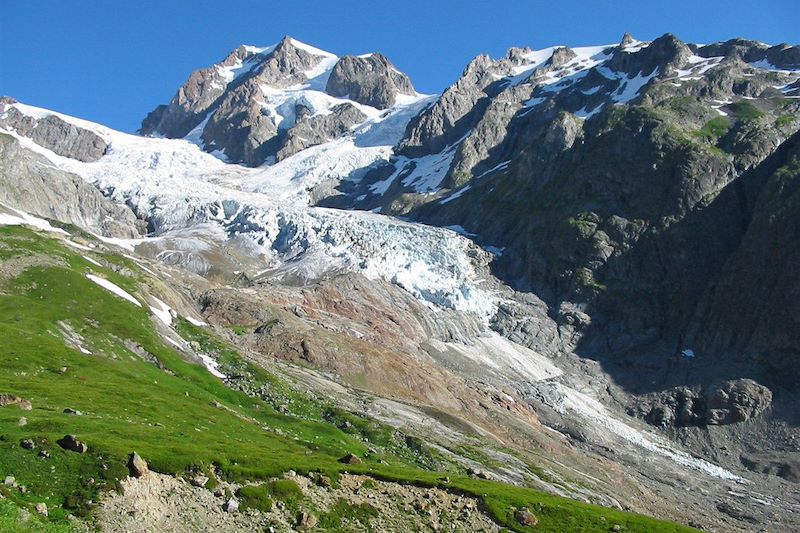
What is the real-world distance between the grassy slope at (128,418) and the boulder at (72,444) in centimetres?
45

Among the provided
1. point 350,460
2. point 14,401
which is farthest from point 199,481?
point 350,460

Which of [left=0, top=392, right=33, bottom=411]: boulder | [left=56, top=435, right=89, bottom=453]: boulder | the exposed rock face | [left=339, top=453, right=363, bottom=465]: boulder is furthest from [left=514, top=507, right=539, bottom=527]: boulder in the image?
the exposed rock face

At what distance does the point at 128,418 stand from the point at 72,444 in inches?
625

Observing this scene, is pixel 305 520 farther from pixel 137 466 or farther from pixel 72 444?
pixel 72 444

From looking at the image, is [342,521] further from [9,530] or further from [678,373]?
[678,373]

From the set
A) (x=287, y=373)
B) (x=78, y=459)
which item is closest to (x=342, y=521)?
(x=78, y=459)

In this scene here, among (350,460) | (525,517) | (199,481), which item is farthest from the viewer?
(350,460)

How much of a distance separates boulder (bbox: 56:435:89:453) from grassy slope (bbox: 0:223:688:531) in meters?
0.45

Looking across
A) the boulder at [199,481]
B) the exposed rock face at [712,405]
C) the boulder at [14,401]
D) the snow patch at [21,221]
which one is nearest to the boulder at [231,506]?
the boulder at [199,481]

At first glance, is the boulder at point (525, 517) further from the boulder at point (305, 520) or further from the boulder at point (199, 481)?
the boulder at point (199, 481)

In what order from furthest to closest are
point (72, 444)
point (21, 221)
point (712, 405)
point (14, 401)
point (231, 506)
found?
point (712, 405)
point (21, 221)
point (14, 401)
point (231, 506)
point (72, 444)

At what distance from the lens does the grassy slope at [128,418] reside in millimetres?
→ 39438

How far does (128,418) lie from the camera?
5572cm

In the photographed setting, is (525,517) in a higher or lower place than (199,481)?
higher
